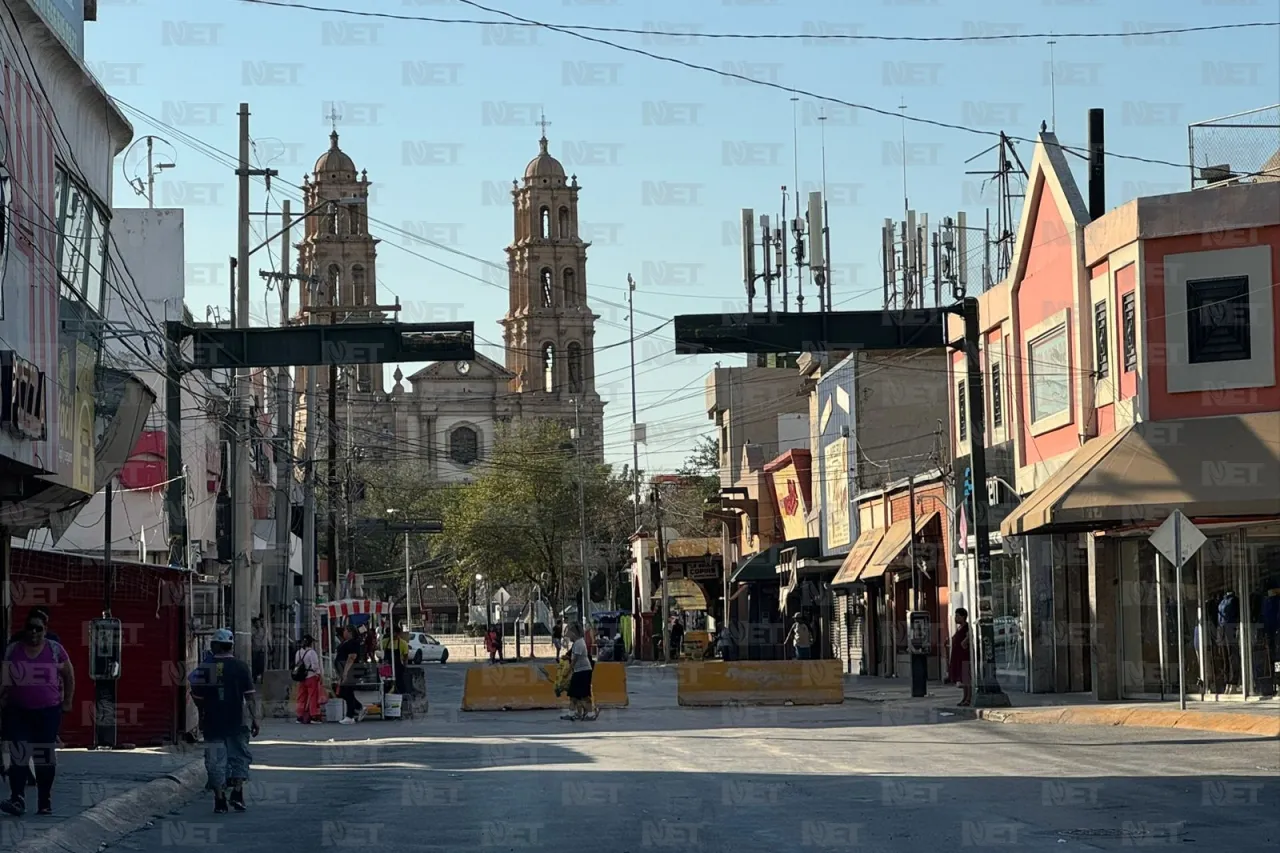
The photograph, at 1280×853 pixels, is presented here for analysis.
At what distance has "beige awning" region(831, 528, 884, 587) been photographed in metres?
46.6

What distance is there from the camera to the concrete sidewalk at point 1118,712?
2364cm

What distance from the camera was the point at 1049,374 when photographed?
109ft

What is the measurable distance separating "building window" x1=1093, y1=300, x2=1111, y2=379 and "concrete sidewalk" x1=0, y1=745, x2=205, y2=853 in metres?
15.6

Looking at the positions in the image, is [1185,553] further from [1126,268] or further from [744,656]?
[744,656]

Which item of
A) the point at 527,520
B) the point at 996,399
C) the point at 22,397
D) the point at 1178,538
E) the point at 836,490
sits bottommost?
the point at 1178,538

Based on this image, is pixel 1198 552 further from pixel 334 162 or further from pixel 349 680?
pixel 334 162

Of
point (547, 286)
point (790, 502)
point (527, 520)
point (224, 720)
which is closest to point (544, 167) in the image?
point (547, 286)

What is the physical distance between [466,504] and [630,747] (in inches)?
2723

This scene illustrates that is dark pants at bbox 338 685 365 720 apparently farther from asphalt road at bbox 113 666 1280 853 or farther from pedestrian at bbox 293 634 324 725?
asphalt road at bbox 113 666 1280 853

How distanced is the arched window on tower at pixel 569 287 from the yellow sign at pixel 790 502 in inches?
2893

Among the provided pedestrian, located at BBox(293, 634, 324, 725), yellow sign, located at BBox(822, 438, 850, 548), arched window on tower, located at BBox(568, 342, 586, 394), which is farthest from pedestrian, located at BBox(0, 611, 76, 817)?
arched window on tower, located at BBox(568, 342, 586, 394)

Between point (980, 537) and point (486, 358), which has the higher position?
point (486, 358)

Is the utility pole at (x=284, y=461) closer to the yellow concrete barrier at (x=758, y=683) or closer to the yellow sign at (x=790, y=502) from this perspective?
the yellow concrete barrier at (x=758, y=683)

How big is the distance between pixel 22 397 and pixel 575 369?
120242mm
